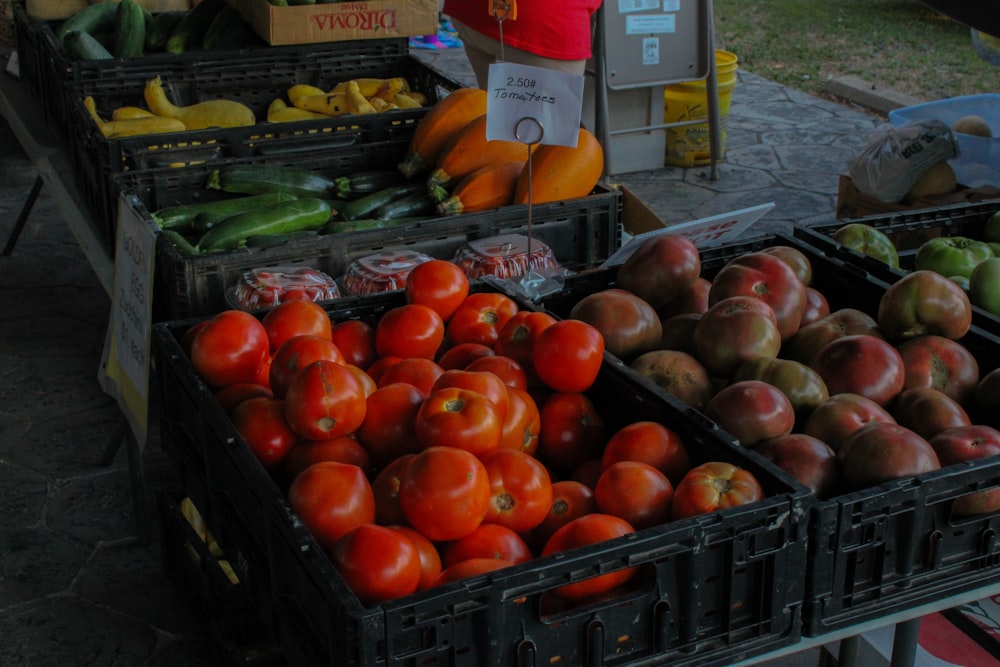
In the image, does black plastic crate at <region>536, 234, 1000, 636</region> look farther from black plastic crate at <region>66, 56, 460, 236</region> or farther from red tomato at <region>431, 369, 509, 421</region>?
black plastic crate at <region>66, 56, 460, 236</region>

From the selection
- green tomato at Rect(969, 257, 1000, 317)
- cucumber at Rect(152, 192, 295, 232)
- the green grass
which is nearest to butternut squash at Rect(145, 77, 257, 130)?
cucumber at Rect(152, 192, 295, 232)

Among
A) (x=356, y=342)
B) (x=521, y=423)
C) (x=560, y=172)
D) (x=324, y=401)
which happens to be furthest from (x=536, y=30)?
(x=324, y=401)

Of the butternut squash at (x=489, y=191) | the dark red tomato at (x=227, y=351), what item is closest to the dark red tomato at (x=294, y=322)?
the dark red tomato at (x=227, y=351)

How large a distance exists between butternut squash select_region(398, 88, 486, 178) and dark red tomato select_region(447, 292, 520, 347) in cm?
120

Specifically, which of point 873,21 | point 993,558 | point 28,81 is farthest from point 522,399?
point 873,21

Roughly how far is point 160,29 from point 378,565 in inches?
133

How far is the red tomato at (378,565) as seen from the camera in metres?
1.28

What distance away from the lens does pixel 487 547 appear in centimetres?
141

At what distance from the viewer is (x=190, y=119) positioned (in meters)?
3.59

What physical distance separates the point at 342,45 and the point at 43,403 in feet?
5.20

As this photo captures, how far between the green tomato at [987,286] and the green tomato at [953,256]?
0.11m

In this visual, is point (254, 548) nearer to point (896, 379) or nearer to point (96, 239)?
point (896, 379)

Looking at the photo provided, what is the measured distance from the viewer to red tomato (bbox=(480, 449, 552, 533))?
1466mm

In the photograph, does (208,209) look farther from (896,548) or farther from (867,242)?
(896,548)
